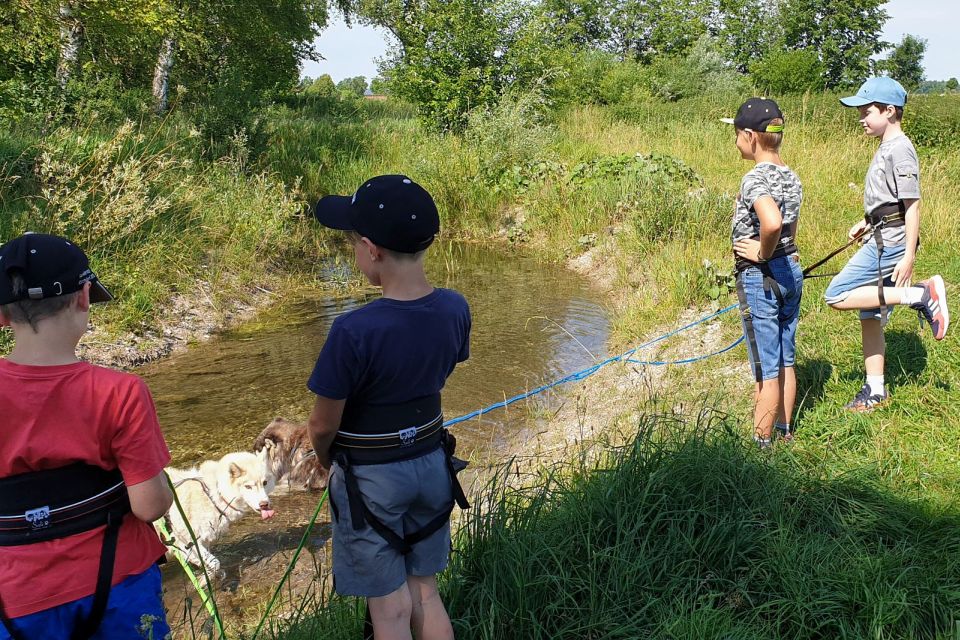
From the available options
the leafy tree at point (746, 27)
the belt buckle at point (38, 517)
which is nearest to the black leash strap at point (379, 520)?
the belt buckle at point (38, 517)

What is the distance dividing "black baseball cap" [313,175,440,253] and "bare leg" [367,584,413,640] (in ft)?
3.99

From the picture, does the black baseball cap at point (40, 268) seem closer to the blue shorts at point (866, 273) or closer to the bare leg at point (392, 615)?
the bare leg at point (392, 615)

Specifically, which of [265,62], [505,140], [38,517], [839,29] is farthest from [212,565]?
[839,29]

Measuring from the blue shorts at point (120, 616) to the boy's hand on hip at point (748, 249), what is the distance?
357 cm

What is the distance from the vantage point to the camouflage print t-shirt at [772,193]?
432 centimetres

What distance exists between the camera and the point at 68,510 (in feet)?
7.67

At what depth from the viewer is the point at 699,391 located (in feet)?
19.4

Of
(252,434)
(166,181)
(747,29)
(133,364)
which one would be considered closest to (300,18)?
(166,181)

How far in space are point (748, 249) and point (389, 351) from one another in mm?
2819

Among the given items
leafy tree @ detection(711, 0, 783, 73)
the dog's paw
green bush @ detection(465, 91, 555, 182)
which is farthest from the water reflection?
leafy tree @ detection(711, 0, 783, 73)

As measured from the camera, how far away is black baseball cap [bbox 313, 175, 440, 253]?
2561mm

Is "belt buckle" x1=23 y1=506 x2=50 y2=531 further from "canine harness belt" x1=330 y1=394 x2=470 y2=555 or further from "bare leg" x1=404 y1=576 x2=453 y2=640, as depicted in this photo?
"bare leg" x1=404 y1=576 x2=453 y2=640

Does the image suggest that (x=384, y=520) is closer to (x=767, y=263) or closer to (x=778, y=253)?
(x=767, y=263)

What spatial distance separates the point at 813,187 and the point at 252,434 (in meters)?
8.64
